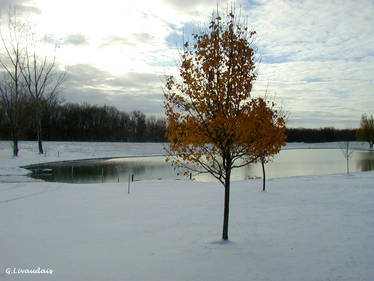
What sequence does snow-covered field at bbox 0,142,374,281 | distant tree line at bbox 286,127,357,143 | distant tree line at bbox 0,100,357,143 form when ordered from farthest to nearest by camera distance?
distant tree line at bbox 286,127,357,143 < distant tree line at bbox 0,100,357,143 < snow-covered field at bbox 0,142,374,281

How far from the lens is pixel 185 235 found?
872 centimetres

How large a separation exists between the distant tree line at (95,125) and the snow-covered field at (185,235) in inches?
3382

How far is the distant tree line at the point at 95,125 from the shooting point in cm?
9994

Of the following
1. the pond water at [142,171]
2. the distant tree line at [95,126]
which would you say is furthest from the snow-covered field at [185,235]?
the distant tree line at [95,126]

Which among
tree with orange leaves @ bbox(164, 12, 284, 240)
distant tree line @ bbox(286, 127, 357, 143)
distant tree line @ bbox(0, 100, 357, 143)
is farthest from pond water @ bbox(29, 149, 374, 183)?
distant tree line @ bbox(286, 127, 357, 143)

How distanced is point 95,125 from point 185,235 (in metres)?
113

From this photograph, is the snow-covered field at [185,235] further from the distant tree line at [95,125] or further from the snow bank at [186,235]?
the distant tree line at [95,125]

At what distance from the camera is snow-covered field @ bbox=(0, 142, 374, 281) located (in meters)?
6.27

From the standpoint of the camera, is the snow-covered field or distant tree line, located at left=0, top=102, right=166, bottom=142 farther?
distant tree line, located at left=0, top=102, right=166, bottom=142

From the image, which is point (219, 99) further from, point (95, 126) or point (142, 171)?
point (95, 126)

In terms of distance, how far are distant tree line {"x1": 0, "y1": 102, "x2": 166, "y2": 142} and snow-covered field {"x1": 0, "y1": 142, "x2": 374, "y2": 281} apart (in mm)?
85900

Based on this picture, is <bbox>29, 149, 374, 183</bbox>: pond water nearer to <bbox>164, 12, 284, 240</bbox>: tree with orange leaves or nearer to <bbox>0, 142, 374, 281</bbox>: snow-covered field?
<bbox>0, 142, 374, 281</bbox>: snow-covered field

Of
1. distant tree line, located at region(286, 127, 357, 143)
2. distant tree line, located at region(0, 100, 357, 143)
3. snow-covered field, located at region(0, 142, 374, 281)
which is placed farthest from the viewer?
distant tree line, located at region(286, 127, 357, 143)

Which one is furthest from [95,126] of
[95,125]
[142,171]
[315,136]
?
[315,136]
